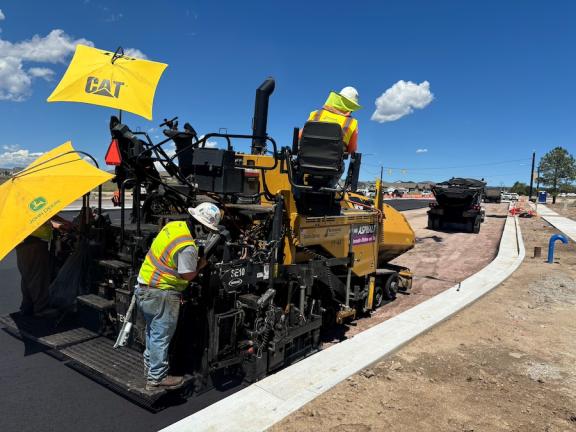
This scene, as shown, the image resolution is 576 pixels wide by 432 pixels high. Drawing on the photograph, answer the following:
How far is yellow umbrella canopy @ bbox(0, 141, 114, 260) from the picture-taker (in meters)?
3.81

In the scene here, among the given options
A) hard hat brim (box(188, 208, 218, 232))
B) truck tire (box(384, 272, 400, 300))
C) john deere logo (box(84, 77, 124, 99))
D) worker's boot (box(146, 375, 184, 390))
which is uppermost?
john deere logo (box(84, 77, 124, 99))

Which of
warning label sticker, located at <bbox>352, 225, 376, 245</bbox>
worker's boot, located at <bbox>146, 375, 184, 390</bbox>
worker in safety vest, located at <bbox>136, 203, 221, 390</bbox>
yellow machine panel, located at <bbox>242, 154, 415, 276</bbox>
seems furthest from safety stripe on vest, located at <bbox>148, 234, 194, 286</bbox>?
warning label sticker, located at <bbox>352, 225, 376, 245</bbox>

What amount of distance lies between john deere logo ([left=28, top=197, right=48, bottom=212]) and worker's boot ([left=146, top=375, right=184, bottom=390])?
1892 mm

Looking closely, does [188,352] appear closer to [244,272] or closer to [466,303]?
[244,272]

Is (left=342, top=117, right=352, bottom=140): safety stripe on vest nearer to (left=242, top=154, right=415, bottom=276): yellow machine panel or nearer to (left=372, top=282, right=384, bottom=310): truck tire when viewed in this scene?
(left=242, top=154, right=415, bottom=276): yellow machine panel

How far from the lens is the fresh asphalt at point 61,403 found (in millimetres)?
3498

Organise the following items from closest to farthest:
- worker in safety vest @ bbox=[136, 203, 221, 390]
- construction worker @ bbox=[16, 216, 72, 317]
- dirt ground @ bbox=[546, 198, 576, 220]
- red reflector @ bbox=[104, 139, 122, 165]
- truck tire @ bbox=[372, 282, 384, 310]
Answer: worker in safety vest @ bbox=[136, 203, 221, 390], red reflector @ bbox=[104, 139, 122, 165], construction worker @ bbox=[16, 216, 72, 317], truck tire @ bbox=[372, 282, 384, 310], dirt ground @ bbox=[546, 198, 576, 220]

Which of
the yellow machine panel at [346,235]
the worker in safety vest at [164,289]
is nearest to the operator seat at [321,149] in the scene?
the yellow machine panel at [346,235]

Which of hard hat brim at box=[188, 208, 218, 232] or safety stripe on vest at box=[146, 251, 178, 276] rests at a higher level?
hard hat brim at box=[188, 208, 218, 232]

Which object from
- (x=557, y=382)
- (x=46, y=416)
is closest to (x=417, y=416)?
(x=557, y=382)

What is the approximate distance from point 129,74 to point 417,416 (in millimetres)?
4629

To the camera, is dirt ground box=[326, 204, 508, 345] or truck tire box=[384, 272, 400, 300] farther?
truck tire box=[384, 272, 400, 300]

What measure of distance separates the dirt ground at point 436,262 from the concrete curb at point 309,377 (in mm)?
549

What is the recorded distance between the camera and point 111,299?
4.84m
